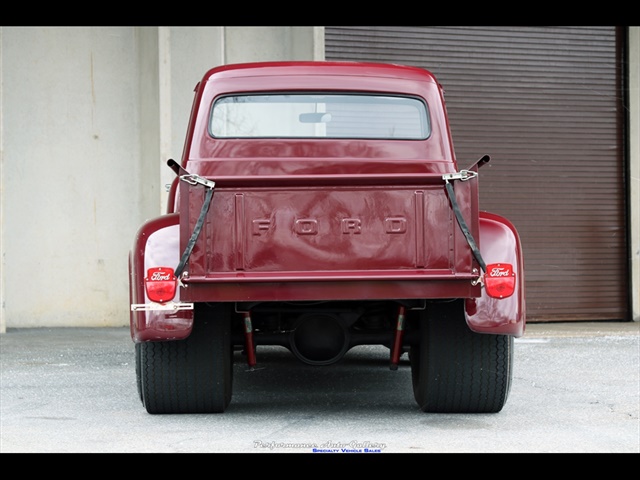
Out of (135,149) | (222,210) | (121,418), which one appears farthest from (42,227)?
(222,210)

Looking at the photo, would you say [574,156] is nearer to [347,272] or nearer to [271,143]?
[271,143]

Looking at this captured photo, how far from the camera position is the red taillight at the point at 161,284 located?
5105 millimetres

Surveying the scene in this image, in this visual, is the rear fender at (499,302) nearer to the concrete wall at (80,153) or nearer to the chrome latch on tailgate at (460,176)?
the chrome latch on tailgate at (460,176)

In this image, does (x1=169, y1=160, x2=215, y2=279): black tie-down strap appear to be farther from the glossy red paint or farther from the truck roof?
the truck roof

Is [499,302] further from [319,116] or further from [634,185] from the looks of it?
[634,185]

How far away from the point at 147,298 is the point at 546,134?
8.46 m

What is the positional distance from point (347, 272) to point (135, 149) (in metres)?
7.73

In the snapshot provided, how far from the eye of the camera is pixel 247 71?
652 cm

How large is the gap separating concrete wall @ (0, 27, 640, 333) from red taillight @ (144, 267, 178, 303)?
266 inches

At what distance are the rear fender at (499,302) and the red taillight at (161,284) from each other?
5.09ft

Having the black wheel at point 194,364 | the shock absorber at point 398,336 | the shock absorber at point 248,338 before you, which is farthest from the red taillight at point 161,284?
the shock absorber at point 398,336

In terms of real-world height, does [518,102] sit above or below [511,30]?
below

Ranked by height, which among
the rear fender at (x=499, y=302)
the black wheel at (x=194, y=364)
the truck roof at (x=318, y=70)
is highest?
the truck roof at (x=318, y=70)

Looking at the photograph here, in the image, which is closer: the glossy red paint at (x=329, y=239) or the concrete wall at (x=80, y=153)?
the glossy red paint at (x=329, y=239)
